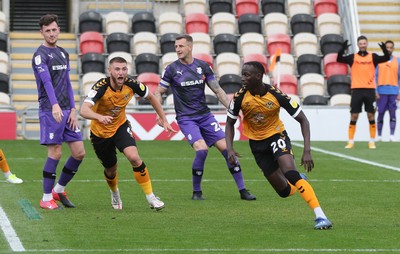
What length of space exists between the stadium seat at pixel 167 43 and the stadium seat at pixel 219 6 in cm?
212

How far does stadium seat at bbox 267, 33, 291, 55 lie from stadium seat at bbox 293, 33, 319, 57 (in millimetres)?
200

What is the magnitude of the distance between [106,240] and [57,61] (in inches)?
127

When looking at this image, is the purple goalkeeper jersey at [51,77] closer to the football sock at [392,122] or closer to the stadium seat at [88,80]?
the football sock at [392,122]

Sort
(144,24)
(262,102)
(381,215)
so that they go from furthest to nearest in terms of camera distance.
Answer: (144,24) < (381,215) < (262,102)

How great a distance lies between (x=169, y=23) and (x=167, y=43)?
39.8 inches

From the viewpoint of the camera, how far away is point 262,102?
11.5 meters

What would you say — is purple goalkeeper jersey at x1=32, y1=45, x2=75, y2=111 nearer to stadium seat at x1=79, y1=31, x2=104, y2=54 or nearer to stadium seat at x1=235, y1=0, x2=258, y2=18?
stadium seat at x1=79, y1=31, x2=104, y2=54

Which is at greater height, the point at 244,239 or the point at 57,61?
the point at 57,61

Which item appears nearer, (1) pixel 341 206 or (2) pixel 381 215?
(2) pixel 381 215

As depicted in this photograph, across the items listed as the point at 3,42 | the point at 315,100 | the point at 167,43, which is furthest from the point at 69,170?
the point at 167,43

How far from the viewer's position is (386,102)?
25.4 metres

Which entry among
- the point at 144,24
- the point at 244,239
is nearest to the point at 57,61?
the point at 244,239

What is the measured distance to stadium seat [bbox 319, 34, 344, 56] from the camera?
3072 cm

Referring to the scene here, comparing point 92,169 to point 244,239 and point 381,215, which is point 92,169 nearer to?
point 381,215
